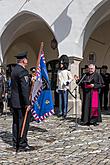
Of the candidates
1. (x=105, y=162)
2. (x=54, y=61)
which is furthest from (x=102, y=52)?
(x=105, y=162)

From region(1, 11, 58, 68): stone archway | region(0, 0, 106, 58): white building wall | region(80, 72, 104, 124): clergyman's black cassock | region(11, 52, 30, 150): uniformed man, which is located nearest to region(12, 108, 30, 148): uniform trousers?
region(11, 52, 30, 150): uniformed man

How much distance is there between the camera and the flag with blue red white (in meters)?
7.09

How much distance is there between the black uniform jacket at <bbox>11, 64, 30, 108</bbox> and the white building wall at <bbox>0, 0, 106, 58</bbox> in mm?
4809

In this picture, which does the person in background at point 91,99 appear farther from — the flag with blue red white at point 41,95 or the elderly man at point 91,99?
the flag with blue red white at point 41,95

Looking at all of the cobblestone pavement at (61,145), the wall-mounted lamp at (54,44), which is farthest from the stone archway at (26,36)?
the cobblestone pavement at (61,145)

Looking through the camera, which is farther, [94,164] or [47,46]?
[47,46]

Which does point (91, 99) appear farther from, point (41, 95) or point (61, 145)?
point (61, 145)

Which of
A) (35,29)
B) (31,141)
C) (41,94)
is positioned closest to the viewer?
(31,141)

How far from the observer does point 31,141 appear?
6613 millimetres

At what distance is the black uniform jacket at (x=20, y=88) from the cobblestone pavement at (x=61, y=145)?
87 centimetres

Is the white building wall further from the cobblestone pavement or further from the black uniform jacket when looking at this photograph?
the black uniform jacket

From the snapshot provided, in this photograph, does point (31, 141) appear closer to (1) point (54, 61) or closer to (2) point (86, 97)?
(2) point (86, 97)

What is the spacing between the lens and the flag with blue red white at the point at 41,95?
7086 millimetres

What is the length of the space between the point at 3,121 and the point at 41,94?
2.26 meters
